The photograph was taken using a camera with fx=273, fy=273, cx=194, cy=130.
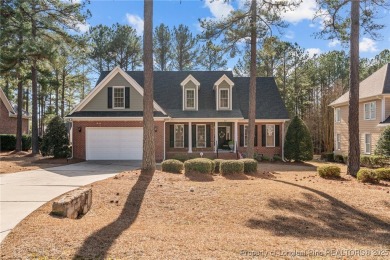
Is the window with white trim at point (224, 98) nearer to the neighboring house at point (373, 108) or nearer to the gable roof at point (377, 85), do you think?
the neighboring house at point (373, 108)

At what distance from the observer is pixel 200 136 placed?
811 inches

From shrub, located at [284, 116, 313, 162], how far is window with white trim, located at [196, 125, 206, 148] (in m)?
6.15

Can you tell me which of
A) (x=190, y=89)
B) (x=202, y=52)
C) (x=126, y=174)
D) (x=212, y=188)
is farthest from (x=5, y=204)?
(x=202, y=52)

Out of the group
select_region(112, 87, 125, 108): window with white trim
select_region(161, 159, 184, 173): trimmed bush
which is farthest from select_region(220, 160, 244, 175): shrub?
select_region(112, 87, 125, 108): window with white trim

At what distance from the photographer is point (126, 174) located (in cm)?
1045

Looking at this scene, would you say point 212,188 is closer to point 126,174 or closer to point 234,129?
point 126,174

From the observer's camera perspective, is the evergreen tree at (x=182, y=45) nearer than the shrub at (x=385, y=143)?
No

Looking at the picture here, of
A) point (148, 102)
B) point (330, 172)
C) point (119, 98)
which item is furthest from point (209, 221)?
point (119, 98)

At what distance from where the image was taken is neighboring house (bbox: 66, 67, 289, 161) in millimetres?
17172

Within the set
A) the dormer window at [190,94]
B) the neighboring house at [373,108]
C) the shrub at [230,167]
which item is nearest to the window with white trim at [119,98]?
the dormer window at [190,94]

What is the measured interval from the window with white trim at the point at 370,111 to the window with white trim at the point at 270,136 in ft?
22.7

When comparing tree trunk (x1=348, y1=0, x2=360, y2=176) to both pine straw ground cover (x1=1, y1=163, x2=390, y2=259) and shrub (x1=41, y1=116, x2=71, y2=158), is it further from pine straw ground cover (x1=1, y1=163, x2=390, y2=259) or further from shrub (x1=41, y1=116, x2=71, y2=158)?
shrub (x1=41, y1=116, x2=71, y2=158)

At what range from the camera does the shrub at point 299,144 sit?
62.8 ft

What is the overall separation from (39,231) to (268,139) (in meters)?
18.6
